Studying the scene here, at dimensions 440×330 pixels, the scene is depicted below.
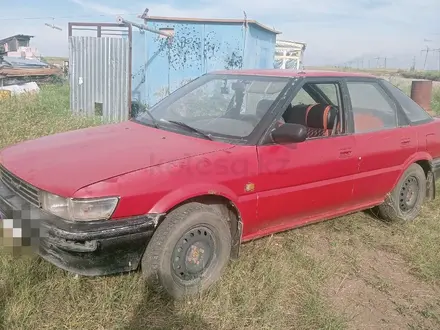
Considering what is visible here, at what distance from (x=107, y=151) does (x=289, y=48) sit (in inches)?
697

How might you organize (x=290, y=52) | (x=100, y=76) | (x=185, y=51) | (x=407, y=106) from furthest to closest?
(x=290, y=52)
(x=185, y=51)
(x=100, y=76)
(x=407, y=106)

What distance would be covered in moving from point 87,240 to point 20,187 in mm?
696

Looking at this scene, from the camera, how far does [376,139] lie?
4.03m

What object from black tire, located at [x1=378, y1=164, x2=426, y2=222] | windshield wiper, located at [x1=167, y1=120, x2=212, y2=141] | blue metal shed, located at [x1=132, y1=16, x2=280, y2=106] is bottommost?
black tire, located at [x1=378, y1=164, x2=426, y2=222]

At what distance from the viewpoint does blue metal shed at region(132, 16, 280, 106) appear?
9969 millimetres

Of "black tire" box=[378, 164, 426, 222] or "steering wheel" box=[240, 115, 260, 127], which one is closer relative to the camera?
"steering wheel" box=[240, 115, 260, 127]

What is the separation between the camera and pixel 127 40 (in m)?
9.52

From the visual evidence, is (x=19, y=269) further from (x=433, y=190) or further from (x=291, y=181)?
(x=433, y=190)

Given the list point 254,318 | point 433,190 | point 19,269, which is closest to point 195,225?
point 254,318

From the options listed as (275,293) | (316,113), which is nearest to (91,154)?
(275,293)

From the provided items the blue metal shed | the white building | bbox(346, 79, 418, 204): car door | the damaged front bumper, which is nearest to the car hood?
the damaged front bumper

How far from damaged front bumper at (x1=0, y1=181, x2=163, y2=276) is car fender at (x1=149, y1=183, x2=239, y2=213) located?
7 cm

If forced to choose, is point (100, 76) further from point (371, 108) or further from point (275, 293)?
point (275, 293)

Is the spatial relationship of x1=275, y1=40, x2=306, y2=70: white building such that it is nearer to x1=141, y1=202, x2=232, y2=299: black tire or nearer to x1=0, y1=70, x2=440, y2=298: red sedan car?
x1=0, y1=70, x2=440, y2=298: red sedan car
